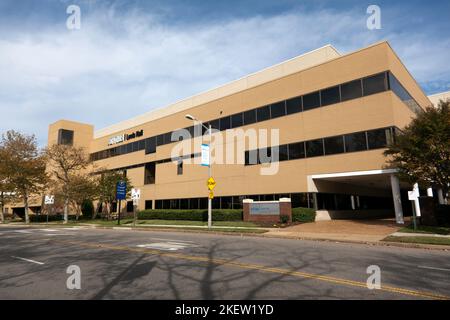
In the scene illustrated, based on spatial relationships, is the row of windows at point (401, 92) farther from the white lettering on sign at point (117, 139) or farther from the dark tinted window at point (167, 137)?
the white lettering on sign at point (117, 139)

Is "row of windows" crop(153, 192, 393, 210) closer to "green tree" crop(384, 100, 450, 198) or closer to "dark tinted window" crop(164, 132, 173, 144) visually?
"dark tinted window" crop(164, 132, 173, 144)

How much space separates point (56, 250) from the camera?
42.4 feet

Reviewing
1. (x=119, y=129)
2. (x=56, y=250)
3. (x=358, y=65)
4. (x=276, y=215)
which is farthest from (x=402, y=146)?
(x=119, y=129)

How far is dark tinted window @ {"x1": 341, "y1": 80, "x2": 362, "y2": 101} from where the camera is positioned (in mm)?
24334

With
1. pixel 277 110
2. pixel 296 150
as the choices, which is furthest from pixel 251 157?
pixel 277 110

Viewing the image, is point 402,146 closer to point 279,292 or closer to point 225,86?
point 279,292

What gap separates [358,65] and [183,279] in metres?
23.4

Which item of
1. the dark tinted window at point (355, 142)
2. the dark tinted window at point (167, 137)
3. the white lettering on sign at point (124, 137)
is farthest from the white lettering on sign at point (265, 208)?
the white lettering on sign at point (124, 137)

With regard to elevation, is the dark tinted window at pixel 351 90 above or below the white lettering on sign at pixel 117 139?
below

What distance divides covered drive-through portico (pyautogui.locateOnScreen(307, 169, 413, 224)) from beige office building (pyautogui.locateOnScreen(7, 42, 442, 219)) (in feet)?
0.30

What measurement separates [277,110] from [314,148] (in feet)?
18.5

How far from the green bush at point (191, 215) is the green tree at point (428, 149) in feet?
48.3

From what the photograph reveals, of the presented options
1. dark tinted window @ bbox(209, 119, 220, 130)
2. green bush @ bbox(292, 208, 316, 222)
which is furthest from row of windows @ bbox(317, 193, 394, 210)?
dark tinted window @ bbox(209, 119, 220, 130)

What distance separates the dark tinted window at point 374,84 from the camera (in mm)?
23172
